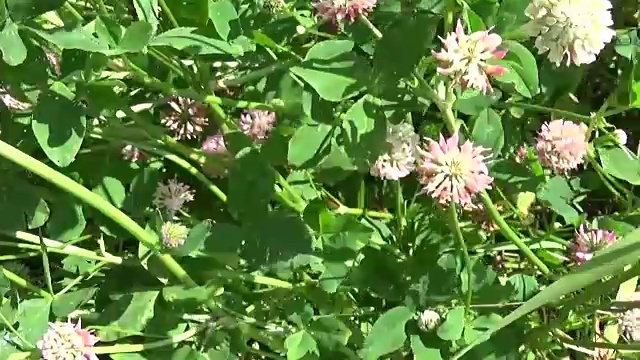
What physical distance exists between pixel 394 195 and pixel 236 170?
29 cm

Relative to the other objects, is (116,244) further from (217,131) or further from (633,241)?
(633,241)

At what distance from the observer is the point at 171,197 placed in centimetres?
119

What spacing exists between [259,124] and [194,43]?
0.71ft

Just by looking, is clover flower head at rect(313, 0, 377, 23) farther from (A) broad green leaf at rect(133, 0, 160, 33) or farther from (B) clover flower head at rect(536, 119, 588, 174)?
(B) clover flower head at rect(536, 119, 588, 174)

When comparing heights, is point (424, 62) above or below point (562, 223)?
above

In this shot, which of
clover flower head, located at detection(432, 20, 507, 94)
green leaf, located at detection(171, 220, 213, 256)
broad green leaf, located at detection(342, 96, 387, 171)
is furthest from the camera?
green leaf, located at detection(171, 220, 213, 256)

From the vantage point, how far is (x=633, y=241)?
2.70 ft

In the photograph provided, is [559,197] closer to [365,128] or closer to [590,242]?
[590,242]

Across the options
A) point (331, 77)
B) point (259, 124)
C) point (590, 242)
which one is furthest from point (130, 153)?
point (590, 242)

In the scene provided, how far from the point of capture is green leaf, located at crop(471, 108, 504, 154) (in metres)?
0.99

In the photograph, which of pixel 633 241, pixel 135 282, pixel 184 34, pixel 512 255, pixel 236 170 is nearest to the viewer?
pixel 633 241

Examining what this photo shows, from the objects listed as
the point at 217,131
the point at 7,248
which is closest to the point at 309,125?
the point at 217,131

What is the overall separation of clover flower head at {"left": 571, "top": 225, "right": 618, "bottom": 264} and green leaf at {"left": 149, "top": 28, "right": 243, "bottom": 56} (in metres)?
0.52

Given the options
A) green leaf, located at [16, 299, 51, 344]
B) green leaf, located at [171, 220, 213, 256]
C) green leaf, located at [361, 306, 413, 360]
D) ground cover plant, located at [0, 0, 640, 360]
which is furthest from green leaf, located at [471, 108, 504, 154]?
green leaf, located at [16, 299, 51, 344]
